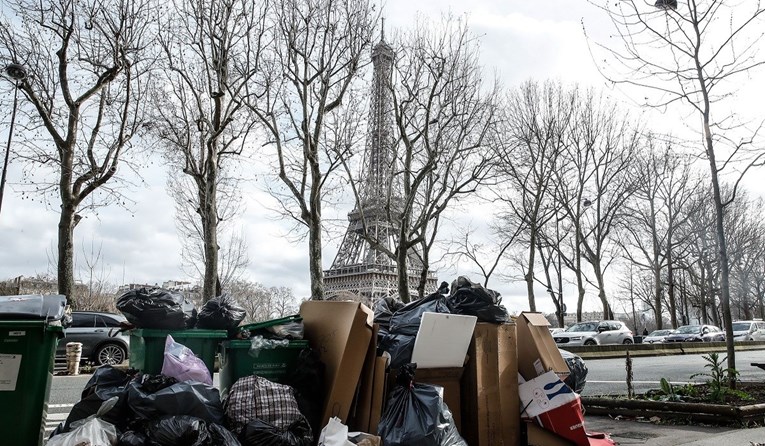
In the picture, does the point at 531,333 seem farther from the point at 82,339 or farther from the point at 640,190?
the point at 640,190

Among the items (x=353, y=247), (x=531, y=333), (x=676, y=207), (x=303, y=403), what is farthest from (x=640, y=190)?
(x=303, y=403)

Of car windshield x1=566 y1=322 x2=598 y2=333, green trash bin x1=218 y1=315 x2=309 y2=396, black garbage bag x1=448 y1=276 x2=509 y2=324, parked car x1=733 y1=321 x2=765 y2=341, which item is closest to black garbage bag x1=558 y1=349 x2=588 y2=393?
black garbage bag x1=448 y1=276 x2=509 y2=324

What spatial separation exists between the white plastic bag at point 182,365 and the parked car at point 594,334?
71.6ft

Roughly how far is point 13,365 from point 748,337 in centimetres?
3476

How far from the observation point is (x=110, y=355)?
13844mm

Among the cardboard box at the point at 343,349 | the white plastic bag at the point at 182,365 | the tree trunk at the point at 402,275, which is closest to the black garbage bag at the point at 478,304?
the cardboard box at the point at 343,349

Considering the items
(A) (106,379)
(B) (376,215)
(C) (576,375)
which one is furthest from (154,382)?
(B) (376,215)

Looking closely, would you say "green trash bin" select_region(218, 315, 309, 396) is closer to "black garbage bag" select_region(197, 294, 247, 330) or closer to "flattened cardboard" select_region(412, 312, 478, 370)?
"black garbage bag" select_region(197, 294, 247, 330)

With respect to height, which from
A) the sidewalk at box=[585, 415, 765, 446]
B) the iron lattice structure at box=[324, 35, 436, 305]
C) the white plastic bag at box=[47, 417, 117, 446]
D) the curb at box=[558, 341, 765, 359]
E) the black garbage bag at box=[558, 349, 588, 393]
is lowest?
the curb at box=[558, 341, 765, 359]

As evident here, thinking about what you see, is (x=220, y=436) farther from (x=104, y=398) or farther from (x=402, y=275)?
(x=402, y=275)

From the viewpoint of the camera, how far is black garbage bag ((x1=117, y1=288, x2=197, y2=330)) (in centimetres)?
451

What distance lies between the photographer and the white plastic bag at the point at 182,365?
4.16 meters

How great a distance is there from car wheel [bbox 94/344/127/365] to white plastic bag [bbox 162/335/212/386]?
10606mm

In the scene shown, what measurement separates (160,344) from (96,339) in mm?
10626
